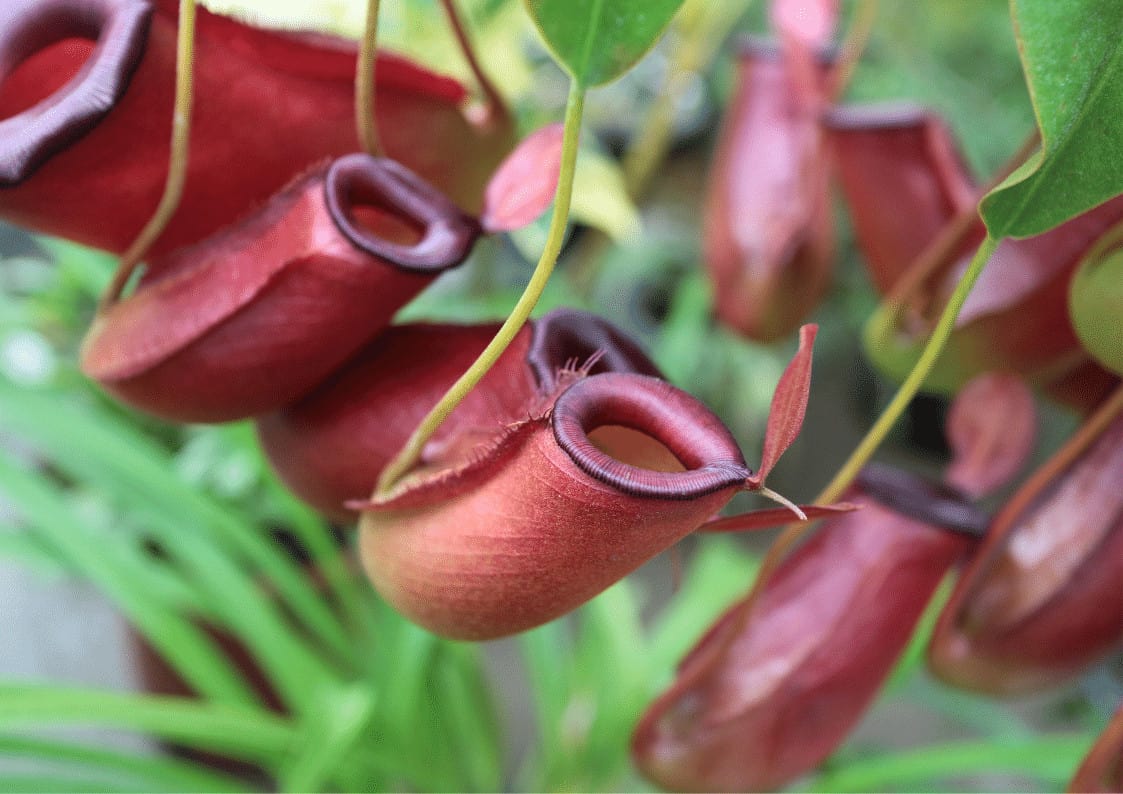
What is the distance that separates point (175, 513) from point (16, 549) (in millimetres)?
109

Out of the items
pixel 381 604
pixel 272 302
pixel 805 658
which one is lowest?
pixel 381 604

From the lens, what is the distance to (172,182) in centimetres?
22

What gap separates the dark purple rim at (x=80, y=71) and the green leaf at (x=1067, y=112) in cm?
20

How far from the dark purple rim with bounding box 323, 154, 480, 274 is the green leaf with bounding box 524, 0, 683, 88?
0.21 ft

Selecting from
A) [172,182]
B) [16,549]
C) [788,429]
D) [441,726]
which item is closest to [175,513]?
[16,549]

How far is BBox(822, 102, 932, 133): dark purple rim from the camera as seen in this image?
339 millimetres

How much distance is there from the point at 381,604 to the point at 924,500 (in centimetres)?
41

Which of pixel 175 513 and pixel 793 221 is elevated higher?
pixel 793 221

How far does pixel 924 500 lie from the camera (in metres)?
0.31

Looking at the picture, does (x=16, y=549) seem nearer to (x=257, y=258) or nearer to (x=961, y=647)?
(x=257, y=258)

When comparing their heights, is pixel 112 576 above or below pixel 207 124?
below

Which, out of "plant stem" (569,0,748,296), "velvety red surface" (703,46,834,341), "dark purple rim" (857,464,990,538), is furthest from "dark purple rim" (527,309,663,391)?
"plant stem" (569,0,748,296)

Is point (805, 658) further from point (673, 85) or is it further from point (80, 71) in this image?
point (673, 85)

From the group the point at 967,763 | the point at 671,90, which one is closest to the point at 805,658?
the point at 967,763
